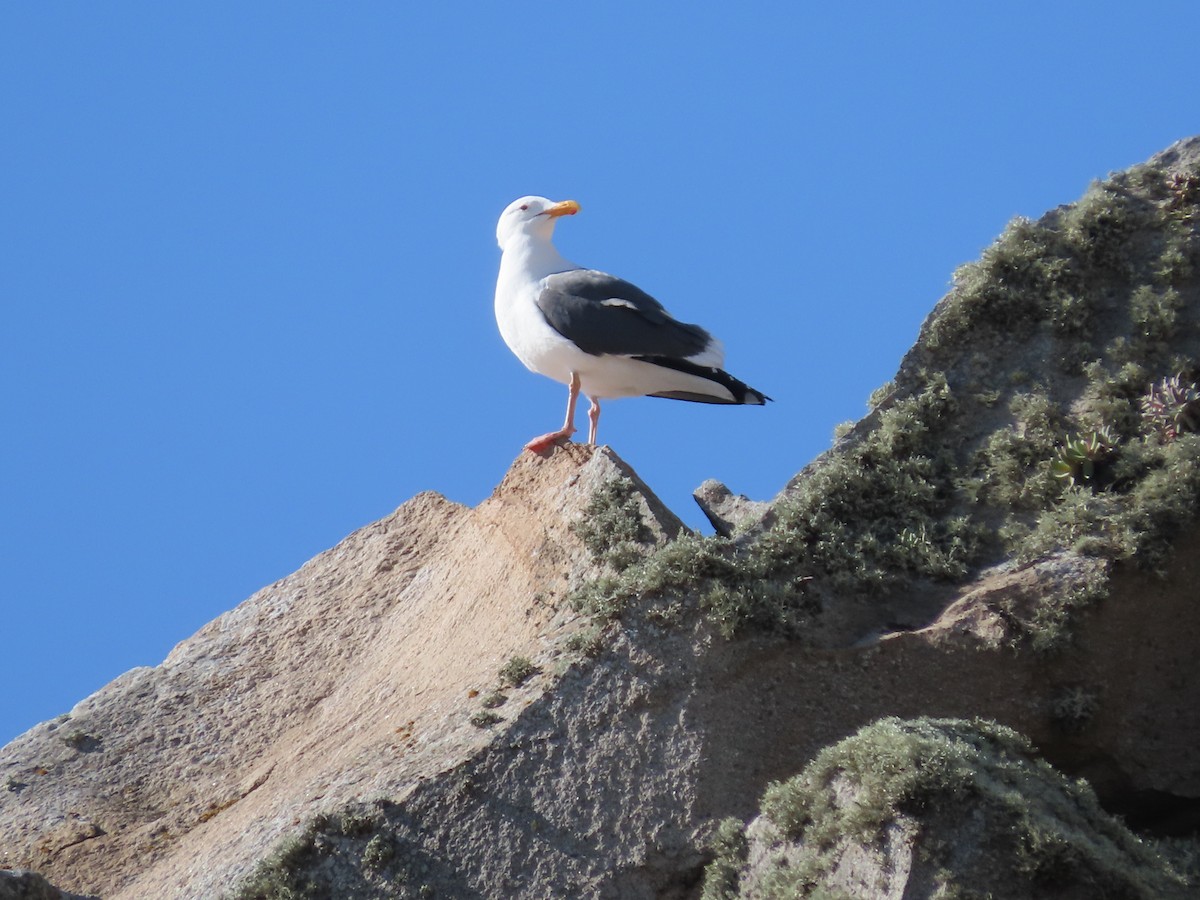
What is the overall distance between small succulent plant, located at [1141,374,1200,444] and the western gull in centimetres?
330

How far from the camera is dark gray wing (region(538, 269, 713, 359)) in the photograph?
39.9ft

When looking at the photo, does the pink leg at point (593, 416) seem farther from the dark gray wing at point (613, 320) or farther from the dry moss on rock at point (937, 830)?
the dry moss on rock at point (937, 830)

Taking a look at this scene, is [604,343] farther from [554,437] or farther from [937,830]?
[937,830]

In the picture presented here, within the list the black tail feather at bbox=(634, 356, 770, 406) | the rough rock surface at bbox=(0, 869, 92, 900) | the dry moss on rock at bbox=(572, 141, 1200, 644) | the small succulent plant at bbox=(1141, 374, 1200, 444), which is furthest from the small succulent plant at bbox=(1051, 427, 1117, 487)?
the rough rock surface at bbox=(0, 869, 92, 900)

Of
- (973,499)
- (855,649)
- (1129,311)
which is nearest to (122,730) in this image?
(855,649)

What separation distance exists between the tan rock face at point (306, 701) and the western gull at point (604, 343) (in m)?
1.22

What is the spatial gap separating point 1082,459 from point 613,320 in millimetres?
3812

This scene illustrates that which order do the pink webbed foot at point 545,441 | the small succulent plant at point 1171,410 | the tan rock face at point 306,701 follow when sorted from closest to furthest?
the tan rock face at point 306,701, the small succulent plant at point 1171,410, the pink webbed foot at point 545,441

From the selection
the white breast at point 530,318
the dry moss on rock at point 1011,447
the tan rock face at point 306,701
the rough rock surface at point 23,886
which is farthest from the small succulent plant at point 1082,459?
the rough rock surface at point 23,886

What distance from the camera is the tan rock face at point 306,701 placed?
9.58 metres

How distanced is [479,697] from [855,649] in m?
2.28

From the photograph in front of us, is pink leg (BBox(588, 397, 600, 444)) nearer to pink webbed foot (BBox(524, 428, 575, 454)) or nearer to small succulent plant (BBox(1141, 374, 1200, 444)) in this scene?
pink webbed foot (BBox(524, 428, 575, 454))

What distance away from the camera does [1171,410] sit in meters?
10.3

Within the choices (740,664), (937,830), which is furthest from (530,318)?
(937,830)
